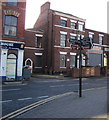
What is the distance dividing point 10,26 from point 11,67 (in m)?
4.67

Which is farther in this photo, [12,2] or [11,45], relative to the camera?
[12,2]

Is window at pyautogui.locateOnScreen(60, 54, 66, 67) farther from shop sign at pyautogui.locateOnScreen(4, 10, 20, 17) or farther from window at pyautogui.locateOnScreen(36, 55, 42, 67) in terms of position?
shop sign at pyautogui.locateOnScreen(4, 10, 20, 17)

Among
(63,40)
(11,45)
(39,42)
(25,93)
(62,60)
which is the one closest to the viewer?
(25,93)

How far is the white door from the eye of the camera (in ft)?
58.6

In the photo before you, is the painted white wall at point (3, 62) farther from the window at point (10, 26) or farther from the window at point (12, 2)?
the window at point (12, 2)

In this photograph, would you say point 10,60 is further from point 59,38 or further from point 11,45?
point 59,38

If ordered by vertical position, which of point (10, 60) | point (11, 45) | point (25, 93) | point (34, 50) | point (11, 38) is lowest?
point (25, 93)

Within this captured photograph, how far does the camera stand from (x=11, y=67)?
59.5 ft

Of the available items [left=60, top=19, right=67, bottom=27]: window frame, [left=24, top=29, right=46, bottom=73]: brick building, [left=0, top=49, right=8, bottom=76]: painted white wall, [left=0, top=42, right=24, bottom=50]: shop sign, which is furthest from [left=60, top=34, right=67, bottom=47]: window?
[left=0, top=49, right=8, bottom=76]: painted white wall

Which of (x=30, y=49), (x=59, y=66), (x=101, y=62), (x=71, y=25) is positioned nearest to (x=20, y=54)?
(x=30, y=49)

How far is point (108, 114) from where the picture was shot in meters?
5.93

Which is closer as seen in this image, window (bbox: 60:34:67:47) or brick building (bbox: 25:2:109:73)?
brick building (bbox: 25:2:109:73)

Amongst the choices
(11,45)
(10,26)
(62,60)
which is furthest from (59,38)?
(11,45)

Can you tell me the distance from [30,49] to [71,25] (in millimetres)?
8793
